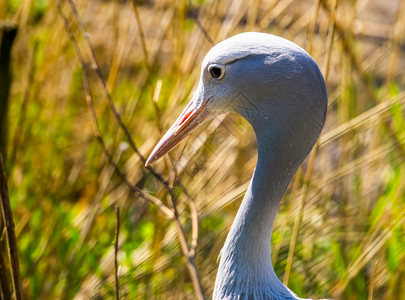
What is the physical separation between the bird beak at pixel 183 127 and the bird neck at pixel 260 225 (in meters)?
0.13

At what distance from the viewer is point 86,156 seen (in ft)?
10.1

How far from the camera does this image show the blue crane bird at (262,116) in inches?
50.4

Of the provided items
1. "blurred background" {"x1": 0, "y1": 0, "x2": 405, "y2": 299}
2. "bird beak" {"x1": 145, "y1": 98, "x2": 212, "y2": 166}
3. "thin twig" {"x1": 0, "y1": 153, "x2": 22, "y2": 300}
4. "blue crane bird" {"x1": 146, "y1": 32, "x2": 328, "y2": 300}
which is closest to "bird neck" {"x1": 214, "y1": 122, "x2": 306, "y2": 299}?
"blue crane bird" {"x1": 146, "y1": 32, "x2": 328, "y2": 300}

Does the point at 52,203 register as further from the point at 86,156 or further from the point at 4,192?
the point at 4,192

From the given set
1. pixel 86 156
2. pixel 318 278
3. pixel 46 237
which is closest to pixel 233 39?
pixel 318 278

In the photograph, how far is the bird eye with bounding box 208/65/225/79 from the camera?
1.33m

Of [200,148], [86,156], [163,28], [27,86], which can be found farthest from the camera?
[86,156]

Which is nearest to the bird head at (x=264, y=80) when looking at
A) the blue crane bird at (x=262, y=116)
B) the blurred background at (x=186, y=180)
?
the blue crane bird at (x=262, y=116)

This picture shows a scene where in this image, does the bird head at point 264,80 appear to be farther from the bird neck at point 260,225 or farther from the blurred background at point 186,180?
the blurred background at point 186,180

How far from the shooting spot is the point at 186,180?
7.39ft

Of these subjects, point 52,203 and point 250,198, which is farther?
point 52,203

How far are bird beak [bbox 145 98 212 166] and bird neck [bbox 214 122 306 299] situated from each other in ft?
0.43

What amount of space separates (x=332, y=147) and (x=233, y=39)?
6.49ft

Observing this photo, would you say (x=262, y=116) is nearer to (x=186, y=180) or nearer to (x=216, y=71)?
(x=216, y=71)
